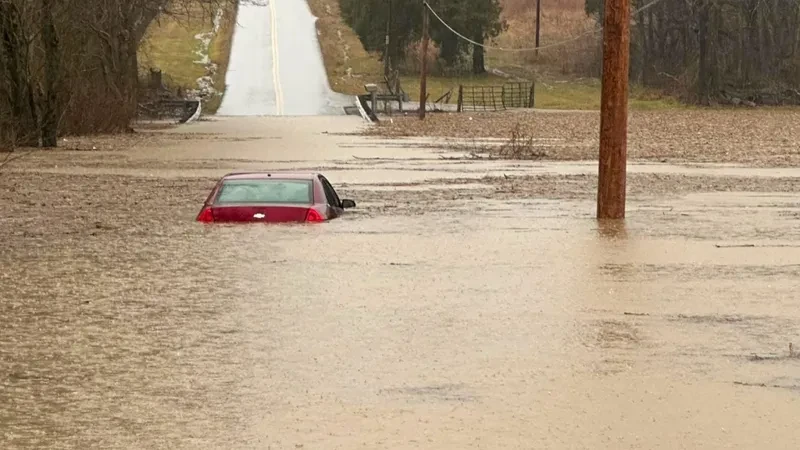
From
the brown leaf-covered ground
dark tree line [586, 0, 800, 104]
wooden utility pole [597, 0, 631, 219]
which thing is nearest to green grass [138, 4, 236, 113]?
the brown leaf-covered ground

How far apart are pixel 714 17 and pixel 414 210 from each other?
6479 cm

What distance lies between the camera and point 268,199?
20.4 m

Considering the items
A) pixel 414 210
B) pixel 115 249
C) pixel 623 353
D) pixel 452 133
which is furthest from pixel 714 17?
pixel 623 353

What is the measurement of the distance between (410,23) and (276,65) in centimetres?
856

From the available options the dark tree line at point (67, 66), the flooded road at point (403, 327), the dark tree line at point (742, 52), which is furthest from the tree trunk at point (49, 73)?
the dark tree line at point (742, 52)

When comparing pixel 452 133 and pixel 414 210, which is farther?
pixel 452 133

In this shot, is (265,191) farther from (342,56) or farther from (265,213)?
(342,56)

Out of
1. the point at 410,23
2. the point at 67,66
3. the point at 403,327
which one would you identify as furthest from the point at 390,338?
the point at 410,23

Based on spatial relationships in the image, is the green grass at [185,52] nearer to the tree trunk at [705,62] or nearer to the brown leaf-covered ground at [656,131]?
the brown leaf-covered ground at [656,131]

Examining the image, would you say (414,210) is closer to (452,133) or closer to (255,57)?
(452,133)

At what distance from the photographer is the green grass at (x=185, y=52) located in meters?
87.2

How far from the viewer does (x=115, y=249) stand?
19.8 m

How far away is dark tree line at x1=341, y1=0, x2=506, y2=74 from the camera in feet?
304

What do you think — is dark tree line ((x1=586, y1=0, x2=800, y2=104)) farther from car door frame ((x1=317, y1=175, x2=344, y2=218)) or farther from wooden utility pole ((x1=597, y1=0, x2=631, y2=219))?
car door frame ((x1=317, y1=175, x2=344, y2=218))
